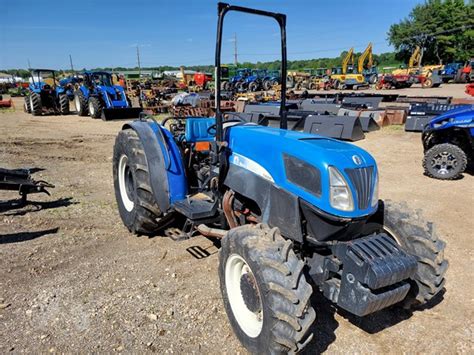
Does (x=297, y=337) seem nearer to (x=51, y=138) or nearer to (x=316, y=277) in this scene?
(x=316, y=277)

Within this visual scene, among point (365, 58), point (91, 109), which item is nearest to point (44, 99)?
point (91, 109)

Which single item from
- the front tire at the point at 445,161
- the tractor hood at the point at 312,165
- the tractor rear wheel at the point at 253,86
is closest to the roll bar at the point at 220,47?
the tractor hood at the point at 312,165

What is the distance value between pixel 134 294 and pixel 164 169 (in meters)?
1.23

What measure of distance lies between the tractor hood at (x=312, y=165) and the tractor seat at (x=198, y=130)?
1305 millimetres

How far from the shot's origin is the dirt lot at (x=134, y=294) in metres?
2.69

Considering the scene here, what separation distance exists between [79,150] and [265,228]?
8.22 m

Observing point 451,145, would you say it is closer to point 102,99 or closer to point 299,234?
point 299,234

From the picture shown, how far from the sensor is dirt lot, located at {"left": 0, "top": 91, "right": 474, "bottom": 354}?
2.69 metres

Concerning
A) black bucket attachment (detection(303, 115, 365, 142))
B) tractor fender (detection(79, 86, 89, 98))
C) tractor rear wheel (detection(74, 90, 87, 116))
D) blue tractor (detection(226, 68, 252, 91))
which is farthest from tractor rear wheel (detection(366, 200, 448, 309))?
blue tractor (detection(226, 68, 252, 91))

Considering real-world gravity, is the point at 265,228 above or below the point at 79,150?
above

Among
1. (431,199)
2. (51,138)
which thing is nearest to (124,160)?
(431,199)

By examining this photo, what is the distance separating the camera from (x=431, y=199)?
227 inches

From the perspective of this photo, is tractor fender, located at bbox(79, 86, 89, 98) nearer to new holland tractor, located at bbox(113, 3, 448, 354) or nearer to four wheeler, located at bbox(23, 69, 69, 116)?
four wheeler, located at bbox(23, 69, 69, 116)

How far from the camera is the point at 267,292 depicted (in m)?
2.24
